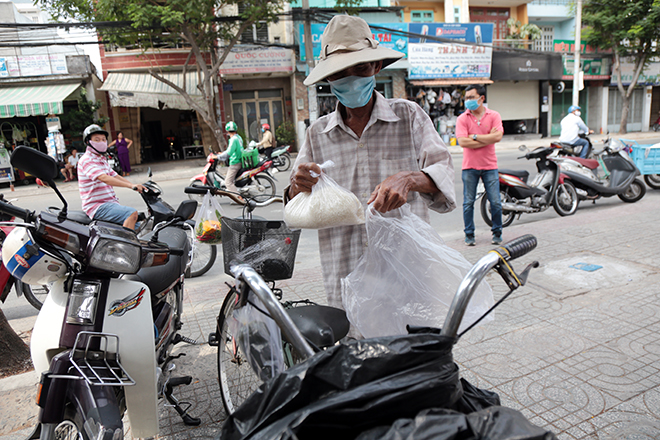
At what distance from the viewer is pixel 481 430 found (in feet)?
2.86

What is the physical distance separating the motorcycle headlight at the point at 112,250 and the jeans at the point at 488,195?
4505mm

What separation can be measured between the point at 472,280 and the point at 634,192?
8152 millimetres

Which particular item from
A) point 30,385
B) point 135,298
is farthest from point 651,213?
point 30,385

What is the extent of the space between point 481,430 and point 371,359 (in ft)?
0.80

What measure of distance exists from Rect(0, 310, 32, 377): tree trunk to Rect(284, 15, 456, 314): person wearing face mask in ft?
7.98

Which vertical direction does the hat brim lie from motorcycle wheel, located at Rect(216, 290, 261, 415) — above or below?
above

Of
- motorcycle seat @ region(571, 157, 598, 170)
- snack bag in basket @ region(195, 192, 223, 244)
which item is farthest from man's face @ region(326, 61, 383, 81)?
motorcycle seat @ region(571, 157, 598, 170)

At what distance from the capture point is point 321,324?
5.42 ft

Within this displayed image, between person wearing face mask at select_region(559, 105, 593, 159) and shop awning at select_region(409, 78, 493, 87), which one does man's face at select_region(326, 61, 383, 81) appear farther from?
shop awning at select_region(409, 78, 493, 87)

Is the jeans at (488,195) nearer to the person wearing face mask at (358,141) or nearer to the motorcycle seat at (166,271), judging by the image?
the motorcycle seat at (166,271)

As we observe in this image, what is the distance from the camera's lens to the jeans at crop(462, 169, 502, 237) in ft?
18.6

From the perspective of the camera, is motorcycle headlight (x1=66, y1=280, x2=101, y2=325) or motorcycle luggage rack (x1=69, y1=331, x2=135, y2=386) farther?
motorcycle headlight (x1=66, y1=280, x2=101, y2=325)

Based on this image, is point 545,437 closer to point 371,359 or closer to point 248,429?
point 371,359

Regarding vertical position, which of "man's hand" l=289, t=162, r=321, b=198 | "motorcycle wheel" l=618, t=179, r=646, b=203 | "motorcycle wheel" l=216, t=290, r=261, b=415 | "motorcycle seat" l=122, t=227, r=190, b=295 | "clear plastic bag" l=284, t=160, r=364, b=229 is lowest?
"motorcycle wheel" l=618, t=179, r=646, b=203
